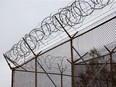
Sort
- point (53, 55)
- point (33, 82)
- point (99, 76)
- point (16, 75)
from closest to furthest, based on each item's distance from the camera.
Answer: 1. point (99, 76)
2. point (53, 55)
3. point (33, 82)
4. point (16, 75)

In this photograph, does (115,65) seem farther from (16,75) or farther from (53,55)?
(16,75)

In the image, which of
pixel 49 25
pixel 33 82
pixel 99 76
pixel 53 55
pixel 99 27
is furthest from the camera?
pixel 33 82

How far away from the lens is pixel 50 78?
6.96 m

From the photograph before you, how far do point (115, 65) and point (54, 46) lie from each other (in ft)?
4.19

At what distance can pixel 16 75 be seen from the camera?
324 inches

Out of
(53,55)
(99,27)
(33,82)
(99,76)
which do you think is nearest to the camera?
(99,27)

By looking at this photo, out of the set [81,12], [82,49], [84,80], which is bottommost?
[84,80]

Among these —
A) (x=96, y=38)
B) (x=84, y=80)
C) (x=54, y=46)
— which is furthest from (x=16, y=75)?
(x=96, y=38)

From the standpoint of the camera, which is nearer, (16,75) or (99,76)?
(99,76)

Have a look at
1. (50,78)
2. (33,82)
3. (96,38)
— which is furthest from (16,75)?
(96,38)

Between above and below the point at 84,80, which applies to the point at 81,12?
above

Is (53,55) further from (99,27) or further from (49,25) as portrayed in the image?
(99,27)

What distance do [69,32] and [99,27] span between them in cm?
71

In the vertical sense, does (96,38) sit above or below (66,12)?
below
